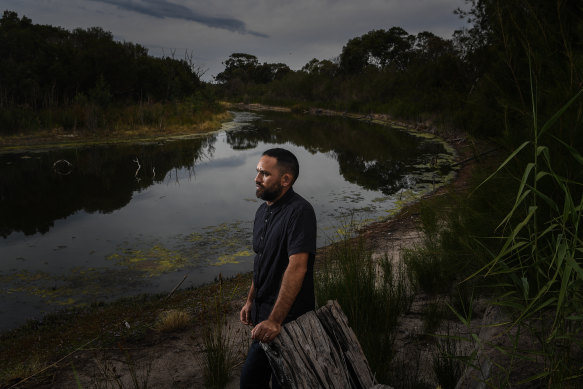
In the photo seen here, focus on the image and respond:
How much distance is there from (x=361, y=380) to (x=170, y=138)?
22.7 meters

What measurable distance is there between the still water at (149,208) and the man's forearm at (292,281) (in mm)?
4636

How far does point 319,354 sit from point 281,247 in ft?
2.10

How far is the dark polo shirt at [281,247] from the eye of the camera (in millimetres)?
2141

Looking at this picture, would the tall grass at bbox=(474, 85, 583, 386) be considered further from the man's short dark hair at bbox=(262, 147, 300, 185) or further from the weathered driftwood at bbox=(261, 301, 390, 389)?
the man's short dark hair at bbox=(262, 147, 300, 185)

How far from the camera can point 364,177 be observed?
46.2 ft

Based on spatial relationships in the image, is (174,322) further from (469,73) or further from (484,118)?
(469,73)

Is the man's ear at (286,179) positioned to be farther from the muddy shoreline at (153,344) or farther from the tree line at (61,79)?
the tree line at (61,79)

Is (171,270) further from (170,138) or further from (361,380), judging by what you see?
(170,138)

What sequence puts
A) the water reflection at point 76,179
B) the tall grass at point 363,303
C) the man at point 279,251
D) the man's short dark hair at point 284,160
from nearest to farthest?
the man at point 279,251
the man's short dark hair at point 284,160
the tall grass at point 363,303
the water reflection at point 76,179

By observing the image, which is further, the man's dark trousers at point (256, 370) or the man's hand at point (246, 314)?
the man's hand at point (246, 314)

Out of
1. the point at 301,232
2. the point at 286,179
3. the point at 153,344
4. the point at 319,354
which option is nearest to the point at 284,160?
the point at 286,179

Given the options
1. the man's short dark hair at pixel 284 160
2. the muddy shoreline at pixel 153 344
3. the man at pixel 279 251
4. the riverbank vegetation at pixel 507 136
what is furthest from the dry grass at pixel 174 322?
the man's short dark hair at pixel 284 160

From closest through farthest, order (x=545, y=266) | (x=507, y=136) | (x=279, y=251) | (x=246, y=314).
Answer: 1. (x=279, y=251)
2. (x=545, y=266)
3. (x=246, y=314)
4. (x=507, y=136)

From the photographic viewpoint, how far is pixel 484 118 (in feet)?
23.3
